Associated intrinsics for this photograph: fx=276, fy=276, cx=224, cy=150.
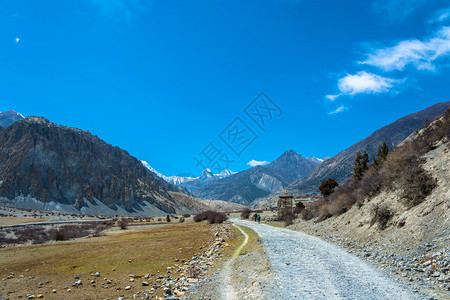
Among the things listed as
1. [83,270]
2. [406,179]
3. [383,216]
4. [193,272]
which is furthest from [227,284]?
[406,179]

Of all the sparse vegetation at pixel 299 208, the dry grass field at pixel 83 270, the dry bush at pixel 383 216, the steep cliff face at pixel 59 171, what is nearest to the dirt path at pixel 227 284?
the dry grass field at pixel 83 270

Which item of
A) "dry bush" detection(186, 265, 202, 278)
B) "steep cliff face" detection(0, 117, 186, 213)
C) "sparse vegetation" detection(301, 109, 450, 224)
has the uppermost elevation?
"steep cliff face" detection(0, 117, 186, 213)

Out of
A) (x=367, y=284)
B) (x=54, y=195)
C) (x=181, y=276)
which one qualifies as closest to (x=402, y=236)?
(x=367, y=284)

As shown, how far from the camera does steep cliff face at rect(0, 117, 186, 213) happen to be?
12854cm

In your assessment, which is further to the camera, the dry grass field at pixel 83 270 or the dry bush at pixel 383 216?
the dry bush at pixel 383 216

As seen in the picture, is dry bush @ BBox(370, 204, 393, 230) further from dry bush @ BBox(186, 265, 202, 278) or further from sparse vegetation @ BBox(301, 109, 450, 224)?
→ dry bush @ BBox(186, 265, 202, 278)

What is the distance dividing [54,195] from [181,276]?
14427 centimetres

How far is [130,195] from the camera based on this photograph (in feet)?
552

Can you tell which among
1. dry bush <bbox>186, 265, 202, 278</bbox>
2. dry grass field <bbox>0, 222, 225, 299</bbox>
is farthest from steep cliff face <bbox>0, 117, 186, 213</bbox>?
dry bush <bbox>186, 265, 202, 278</bbox>

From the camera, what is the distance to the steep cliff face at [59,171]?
129 metres

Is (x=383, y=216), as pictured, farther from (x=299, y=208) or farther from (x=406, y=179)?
(x=299, y=208)

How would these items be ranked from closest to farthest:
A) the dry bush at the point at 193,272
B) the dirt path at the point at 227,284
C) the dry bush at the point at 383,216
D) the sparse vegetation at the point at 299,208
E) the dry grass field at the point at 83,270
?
the dirt path at the point at 227,284 → the dry grass field at the point at 83,270 → the dry bush at the point at 193,272 → the dry bush at the point at 383,216 → the sparse vegetation at the point at 299,208

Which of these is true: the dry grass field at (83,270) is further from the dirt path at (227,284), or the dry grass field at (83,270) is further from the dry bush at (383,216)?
the dry bush at (383,216)

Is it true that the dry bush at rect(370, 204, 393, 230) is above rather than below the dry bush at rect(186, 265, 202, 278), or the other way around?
above
